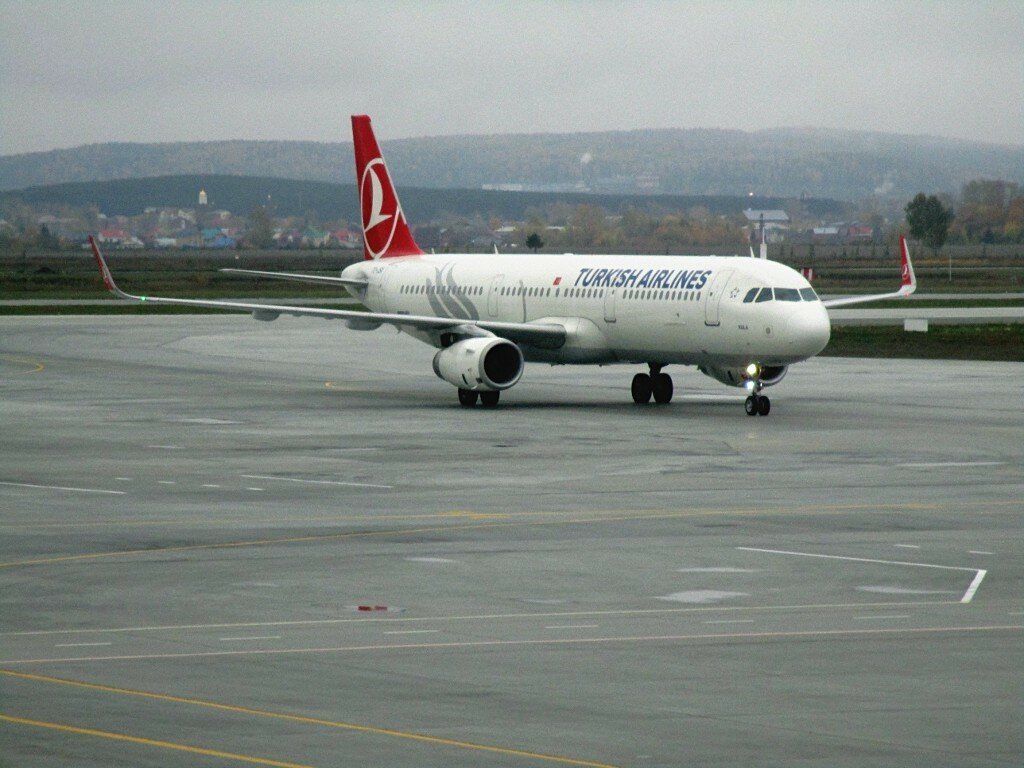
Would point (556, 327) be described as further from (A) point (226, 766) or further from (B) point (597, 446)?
(A) point (226, 766)

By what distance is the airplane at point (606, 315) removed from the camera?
141 ft

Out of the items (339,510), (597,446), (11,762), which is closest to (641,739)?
(11,762)

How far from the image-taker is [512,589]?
66.9 ft

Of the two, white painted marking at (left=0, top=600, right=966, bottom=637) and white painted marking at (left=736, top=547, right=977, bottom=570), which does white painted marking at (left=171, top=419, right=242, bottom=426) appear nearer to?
white painted marking at (left=736, top=547, right=977, bottom=570)

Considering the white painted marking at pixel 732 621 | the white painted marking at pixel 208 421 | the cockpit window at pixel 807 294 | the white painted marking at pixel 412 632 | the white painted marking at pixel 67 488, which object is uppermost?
the cockpit window at pixel 807 294

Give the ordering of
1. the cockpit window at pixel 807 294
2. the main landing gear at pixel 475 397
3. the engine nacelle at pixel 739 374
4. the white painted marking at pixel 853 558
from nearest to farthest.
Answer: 1. the white painted marking at pixel 853 558
2. the cockpit window at pixel 807 294
3. the engine nacelle at pixel 739 374
4. the main landing gear at pixel 475 397

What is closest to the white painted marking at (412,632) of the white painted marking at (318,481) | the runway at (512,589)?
the runway at (512,589)

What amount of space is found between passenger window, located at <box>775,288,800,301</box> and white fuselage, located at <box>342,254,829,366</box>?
3cm

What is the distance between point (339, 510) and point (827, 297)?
76228 mm

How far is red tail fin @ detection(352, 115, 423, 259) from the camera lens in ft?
187

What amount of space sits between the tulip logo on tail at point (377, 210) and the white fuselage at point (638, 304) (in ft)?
10.6

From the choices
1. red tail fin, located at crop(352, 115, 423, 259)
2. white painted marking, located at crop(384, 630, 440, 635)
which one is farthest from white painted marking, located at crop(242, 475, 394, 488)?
red tail fin, located at crop(352, 115, 423, 259)

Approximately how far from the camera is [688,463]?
1325 inches

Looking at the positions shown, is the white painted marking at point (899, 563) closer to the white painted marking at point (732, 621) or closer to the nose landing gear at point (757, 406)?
the white painted marking at point (732, 621)
